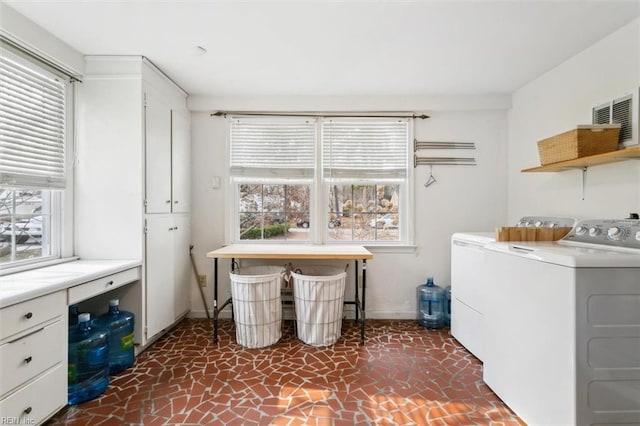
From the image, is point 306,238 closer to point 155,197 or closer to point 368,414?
point 155,197

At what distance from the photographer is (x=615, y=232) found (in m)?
1.65

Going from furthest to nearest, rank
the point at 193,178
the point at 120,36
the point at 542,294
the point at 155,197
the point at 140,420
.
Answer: the point at 193,178
the point at 155,197
the point at 120,36
the point at 140,420
the point at 542,294

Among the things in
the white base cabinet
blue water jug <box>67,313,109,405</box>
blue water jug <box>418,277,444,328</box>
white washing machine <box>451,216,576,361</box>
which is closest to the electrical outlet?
blue water jug <box>67,313,109,405</box>

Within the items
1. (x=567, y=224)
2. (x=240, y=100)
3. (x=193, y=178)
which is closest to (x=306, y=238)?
(x=193, y=178)

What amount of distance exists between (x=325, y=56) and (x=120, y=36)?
146 cm

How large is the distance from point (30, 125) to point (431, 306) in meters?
3.61

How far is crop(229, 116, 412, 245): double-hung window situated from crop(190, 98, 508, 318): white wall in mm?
152

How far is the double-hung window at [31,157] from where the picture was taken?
1.76 m

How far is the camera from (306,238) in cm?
311

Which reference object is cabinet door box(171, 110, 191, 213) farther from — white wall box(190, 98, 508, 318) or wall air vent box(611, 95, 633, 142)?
wall air vent box(611, 95, 633, 142)

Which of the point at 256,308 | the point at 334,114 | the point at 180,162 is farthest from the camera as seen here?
the point at 334,114

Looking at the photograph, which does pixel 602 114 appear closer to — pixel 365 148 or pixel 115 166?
pixel 365 148

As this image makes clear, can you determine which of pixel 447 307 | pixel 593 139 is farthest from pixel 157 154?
pixel 593 139

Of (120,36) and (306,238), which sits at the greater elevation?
(120,36)
